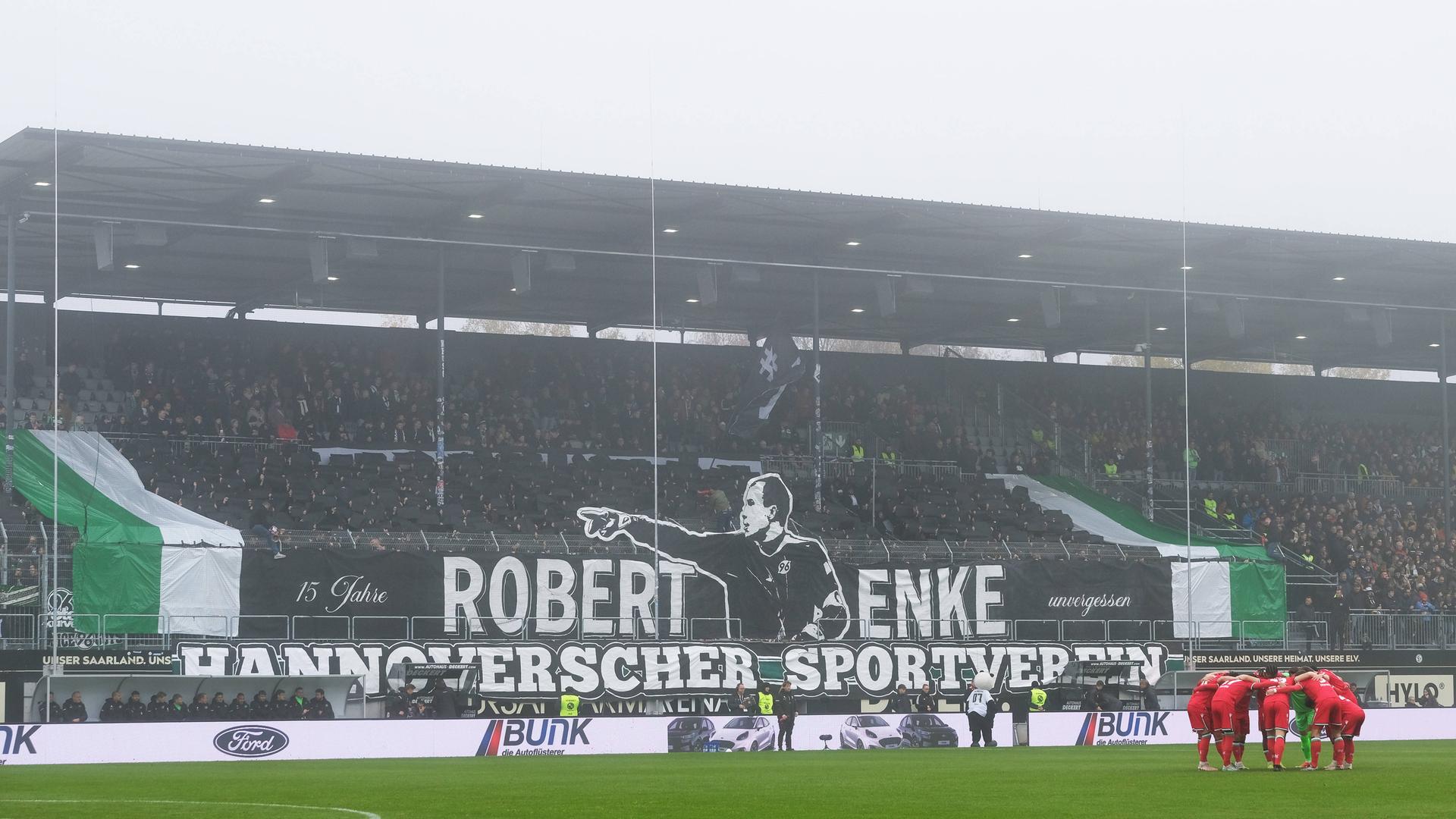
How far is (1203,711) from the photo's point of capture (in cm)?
2333

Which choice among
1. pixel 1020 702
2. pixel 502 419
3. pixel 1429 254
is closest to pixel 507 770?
pixel 1020 702

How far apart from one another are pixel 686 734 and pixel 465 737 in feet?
13.1

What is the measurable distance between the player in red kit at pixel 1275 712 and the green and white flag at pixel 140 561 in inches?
787

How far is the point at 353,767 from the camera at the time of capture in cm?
2777

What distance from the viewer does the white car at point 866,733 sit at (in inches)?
1394

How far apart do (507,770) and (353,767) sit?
2929 millimetres

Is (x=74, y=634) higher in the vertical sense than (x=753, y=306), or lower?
lower

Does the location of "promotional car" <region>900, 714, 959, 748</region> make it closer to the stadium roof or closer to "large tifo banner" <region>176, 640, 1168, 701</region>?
"large tifo banner" <region>176, 640, 1168, 701</region>

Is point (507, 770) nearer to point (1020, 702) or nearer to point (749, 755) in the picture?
point (749, 755)

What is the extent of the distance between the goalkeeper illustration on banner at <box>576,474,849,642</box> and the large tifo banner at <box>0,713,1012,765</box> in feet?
15.2

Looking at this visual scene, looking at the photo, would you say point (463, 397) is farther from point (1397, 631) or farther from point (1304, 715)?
point (1304, 715)

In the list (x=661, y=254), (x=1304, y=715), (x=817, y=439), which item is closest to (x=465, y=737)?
(x=1304, y=715)

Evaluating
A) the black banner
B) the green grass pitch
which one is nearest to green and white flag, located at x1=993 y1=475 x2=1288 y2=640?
the black banner

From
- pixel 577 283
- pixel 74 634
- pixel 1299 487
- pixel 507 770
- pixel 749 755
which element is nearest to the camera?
pixel 507 770
